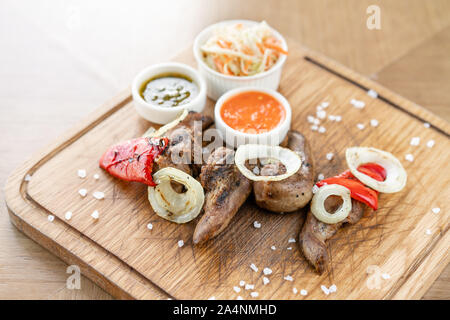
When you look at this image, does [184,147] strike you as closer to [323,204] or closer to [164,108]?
[164,108]

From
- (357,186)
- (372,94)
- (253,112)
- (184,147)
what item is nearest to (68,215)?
(184,147)

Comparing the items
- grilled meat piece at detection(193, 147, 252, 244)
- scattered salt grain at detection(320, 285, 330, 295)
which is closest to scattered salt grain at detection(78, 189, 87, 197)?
grilled meat piece at detection(193, 147, 252, 244)

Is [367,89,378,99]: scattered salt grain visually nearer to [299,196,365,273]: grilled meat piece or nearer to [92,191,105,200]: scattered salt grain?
[299,196,365,273]: grilled meat piece

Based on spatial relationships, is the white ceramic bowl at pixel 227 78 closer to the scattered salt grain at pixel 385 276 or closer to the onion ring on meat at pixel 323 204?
the onion ring on meat at pixel 323 204

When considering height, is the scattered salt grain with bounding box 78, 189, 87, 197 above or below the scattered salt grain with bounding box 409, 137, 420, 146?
below
